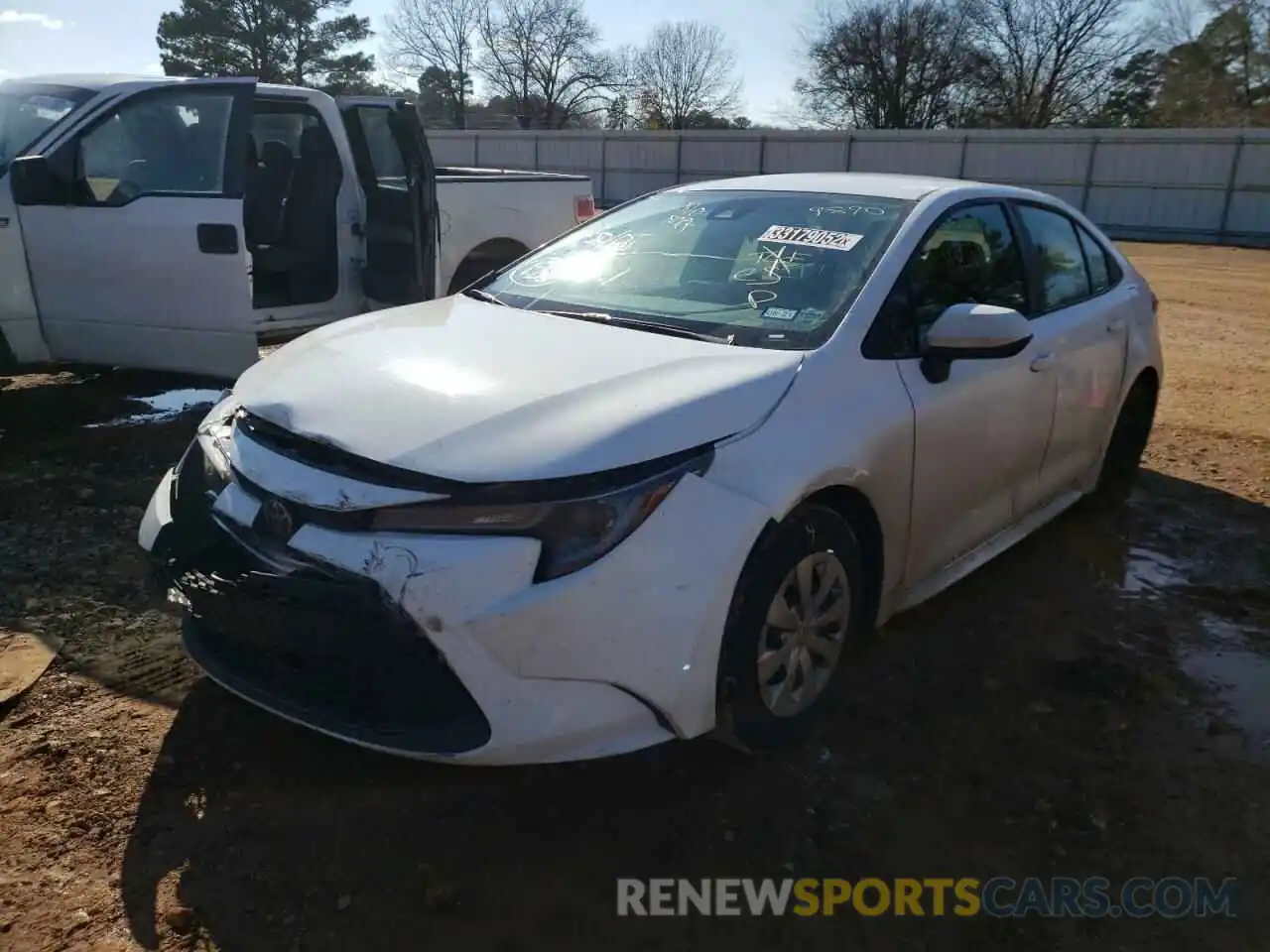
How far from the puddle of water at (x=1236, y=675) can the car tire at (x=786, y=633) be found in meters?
1.30

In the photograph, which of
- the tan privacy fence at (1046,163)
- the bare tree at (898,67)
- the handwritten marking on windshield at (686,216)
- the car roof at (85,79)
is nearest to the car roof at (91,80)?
the car roof at (85,79)

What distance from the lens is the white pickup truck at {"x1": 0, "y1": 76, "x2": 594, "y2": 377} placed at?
5383 millimetres

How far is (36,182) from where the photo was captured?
5.13 m

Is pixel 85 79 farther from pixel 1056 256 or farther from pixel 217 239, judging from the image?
pixel 1056 256

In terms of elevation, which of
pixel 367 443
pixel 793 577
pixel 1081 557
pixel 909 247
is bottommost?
pixel 1081 557

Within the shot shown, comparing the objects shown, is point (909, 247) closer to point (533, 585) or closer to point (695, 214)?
point (695, 214)

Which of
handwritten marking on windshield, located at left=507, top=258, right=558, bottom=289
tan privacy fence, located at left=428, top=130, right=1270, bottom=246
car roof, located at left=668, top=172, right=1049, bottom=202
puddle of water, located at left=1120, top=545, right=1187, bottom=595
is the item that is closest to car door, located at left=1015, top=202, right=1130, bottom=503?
car roof, located at left=668, top=172, right=1049, bottom=202

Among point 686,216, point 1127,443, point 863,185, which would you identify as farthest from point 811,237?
point 1127,443

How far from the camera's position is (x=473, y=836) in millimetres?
2484

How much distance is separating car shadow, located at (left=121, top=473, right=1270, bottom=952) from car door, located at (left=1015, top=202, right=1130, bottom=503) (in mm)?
1053

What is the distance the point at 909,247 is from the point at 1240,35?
44.5m

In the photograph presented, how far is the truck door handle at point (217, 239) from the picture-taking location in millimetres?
5438

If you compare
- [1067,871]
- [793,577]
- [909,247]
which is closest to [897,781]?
[1067,871]

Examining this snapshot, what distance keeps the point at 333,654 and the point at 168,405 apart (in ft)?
15.0
